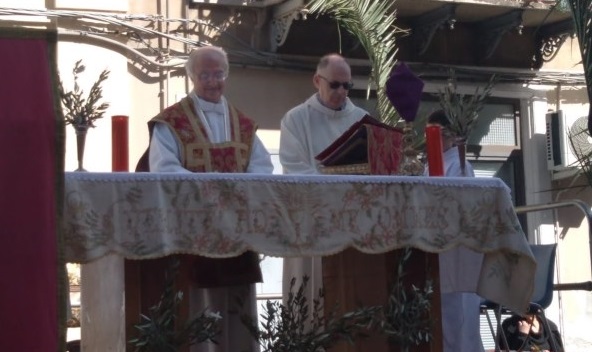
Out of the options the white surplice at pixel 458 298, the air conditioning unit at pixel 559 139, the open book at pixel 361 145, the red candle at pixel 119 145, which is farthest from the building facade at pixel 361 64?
the red candle at pixel 119 145

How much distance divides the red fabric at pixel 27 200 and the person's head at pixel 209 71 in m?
1.61

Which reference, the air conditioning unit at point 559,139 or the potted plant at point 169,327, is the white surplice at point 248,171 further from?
the air conditioning unit at point 559,139

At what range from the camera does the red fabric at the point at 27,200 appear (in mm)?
3900

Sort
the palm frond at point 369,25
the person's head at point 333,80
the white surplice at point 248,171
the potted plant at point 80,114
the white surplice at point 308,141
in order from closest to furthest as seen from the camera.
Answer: the potted plant at point 80,114
the white surplice at point 248,171
the white surplice at point 308,141
the person's head at point 333,80
the palm frond at point 369,25

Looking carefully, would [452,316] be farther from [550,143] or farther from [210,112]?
[550,143]

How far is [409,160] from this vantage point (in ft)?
18.1

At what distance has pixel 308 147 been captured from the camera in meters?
6.21

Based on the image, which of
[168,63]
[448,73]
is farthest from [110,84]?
[448,73]

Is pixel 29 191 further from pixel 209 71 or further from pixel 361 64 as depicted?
pixel 361 64

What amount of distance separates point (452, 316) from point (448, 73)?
19.9 ft

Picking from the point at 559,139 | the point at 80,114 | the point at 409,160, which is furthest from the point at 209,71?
the point at 559,139

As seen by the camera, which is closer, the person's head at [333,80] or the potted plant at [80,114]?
the potted plant at [80,114]

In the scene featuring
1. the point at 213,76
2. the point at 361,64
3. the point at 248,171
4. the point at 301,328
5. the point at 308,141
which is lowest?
the point at 301,328

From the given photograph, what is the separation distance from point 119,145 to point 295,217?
772mm
